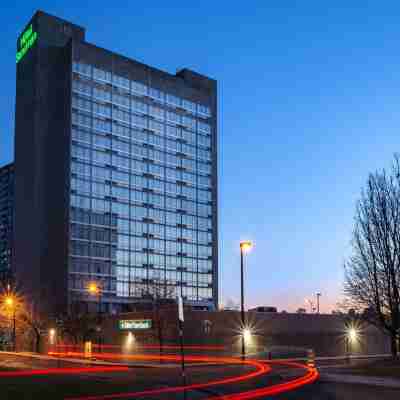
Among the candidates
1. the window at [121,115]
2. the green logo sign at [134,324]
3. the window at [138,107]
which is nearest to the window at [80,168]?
the window at [121,115]

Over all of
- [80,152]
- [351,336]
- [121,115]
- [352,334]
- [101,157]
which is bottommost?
[351,336]

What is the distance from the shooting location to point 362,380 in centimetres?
2762

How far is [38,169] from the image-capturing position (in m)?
133

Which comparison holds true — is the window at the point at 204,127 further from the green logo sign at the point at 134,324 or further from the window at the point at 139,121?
the green logo sign at the point at 134,324

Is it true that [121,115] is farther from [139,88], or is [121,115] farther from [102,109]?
[139,88]

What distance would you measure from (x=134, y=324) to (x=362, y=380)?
44.3m

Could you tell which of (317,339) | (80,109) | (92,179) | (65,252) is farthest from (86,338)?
(80,109)

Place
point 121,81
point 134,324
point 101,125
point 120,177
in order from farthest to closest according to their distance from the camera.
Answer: point 121,81, point 120,177, point 101,125, point 134,324

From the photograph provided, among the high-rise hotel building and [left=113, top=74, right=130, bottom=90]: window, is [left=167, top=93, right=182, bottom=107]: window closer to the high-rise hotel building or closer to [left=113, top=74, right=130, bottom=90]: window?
the high-rise hotel building

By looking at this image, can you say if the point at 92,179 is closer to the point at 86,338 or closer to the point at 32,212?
the point at 32,212

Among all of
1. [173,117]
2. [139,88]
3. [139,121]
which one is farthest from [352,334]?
[139,88]

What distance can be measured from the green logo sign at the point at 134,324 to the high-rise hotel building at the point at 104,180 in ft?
159

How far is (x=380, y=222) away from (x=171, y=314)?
31.0 metres

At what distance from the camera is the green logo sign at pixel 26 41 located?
139 metres
